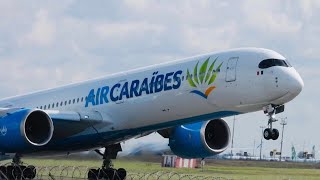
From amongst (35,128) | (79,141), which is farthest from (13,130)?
(79,141)

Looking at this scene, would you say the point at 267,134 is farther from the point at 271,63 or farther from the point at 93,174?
the point at 93,174

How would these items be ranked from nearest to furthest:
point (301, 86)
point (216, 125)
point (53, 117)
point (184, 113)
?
point (301, 86)
point (184, 113)
point (53, 117)
point (216, 125)

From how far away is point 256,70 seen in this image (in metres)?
28.1

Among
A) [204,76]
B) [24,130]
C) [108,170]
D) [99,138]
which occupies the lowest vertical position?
[108,170]

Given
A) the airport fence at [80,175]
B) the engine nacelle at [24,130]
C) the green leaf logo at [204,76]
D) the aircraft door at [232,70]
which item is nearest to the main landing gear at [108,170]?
the airport fence at [80,175]

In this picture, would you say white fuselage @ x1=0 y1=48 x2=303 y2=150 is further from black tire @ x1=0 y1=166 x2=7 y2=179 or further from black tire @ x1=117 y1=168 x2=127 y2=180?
black tire @ x1=0 y1=166 x2=7 y2=179

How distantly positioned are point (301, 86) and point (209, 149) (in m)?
7.83

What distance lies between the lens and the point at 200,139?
34188mm

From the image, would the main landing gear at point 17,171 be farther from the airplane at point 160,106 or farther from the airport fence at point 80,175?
the airport fence at point 80,175

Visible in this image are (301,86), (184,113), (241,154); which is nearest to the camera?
(301,86)

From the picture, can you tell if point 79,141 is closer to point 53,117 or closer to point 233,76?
point 53,117

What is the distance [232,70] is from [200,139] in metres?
6.29

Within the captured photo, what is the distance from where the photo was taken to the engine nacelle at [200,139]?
113 feet

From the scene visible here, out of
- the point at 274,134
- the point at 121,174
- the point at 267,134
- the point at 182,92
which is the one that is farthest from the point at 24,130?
the point at 274,134
